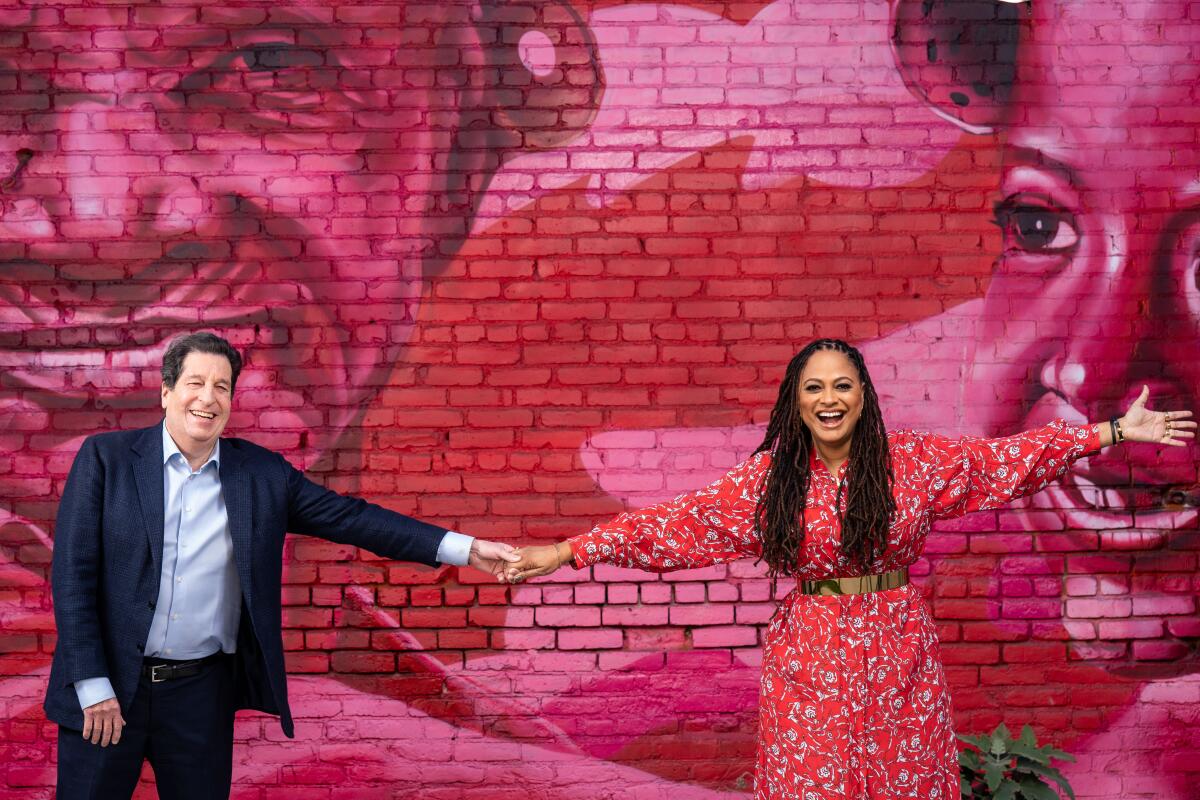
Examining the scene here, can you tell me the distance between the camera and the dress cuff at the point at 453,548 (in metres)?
3.60

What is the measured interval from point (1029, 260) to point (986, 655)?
1652 mm

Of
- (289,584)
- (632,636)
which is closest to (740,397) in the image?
(632,636)

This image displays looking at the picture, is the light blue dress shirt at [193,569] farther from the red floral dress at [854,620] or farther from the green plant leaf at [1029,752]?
the green plant leaf at [1029,752]

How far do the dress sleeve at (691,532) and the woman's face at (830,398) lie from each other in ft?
0.72

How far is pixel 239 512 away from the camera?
10.7 feet

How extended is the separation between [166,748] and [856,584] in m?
2.04

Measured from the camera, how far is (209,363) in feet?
10.6

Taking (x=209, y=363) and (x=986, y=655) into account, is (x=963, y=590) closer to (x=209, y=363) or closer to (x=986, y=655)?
(x=986, y=655)

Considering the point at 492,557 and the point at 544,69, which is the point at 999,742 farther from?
the point at 544,69

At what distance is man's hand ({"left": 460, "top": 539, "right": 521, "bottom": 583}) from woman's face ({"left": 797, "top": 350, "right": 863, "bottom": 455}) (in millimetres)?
1091

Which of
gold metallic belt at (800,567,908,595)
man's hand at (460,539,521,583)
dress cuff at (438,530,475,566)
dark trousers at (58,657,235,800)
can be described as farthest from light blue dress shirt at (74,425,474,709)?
gold metallic belt at (800,567,908,595)

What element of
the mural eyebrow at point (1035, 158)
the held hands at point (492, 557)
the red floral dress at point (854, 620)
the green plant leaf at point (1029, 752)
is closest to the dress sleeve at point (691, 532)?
the red floral dress at point (854, 620)

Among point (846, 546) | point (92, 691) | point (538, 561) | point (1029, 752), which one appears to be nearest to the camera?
point (92, 691)

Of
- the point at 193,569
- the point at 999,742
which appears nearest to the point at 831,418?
the point at 999,742
